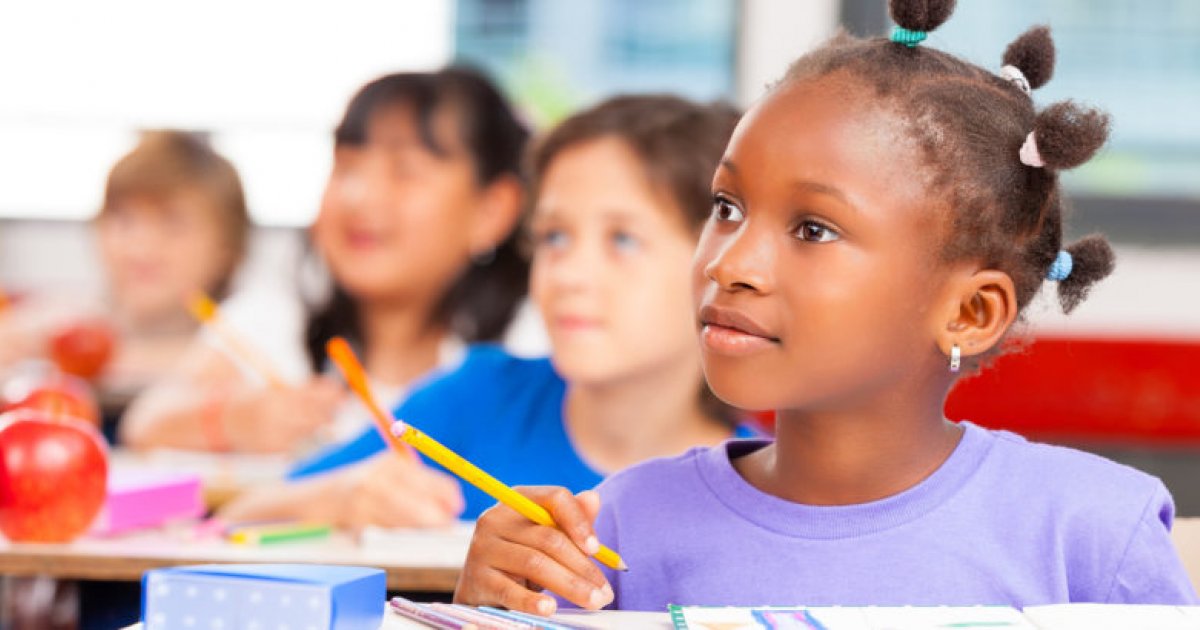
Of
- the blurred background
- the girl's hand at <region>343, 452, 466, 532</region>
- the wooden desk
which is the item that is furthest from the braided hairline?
the blurred background

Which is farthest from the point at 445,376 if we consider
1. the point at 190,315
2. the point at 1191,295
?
the point at 1191,295

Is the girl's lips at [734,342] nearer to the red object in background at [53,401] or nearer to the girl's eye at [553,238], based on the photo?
the girl's eye at [553,238]

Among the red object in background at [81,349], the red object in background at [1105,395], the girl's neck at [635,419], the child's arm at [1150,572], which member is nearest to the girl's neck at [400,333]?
the red object in background at [81,349]

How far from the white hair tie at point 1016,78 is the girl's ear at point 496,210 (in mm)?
1630

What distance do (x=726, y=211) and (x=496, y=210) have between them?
171 centimetres

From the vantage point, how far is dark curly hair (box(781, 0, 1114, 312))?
3.30 feet

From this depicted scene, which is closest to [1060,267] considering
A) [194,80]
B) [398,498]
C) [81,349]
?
[398,498]

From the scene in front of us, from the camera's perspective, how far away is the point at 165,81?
454 cm

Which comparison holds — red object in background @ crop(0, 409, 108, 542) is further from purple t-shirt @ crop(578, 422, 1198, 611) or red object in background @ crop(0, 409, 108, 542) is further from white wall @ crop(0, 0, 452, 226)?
white wall @ crop(0, 0, 452, 226)

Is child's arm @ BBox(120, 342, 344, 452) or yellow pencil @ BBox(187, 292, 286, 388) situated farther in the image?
child's arm @ BBox(120, 342, 344, 452)

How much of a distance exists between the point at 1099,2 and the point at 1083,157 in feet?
10.3

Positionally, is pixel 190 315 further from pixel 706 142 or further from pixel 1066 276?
pixel 1066 276

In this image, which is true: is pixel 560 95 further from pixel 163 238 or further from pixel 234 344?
pixel 234 344

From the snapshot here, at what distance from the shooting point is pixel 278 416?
2.35 meters
